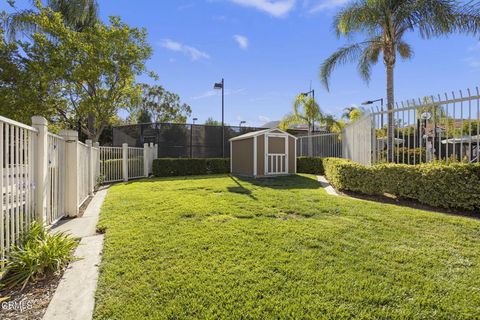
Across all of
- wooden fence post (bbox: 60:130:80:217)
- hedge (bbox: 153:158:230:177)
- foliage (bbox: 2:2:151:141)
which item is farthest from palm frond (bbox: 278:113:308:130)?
wooden fence post (bbox: 60:130:80:217)

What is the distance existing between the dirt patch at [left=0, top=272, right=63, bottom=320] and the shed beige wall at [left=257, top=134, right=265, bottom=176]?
9.30m

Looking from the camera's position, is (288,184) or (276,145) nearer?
(288,184)

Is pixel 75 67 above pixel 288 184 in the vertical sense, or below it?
above

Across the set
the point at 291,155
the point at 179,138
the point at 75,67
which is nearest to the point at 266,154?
the point at 291,155

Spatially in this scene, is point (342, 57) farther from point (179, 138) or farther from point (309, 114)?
point (179, 138)

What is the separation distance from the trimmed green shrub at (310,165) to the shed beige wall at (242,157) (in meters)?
3.35

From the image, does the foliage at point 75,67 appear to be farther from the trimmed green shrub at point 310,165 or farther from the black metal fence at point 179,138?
the trimmed green shrub at point 310,165

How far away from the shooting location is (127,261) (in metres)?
2.75

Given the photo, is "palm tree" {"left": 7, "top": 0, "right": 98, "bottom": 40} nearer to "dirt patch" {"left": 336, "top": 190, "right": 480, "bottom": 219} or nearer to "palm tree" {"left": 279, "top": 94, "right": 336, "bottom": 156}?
"palm tree" {"left": 279, "top": 94, "right": 336, "bottom": 156}

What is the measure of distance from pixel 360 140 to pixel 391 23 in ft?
14.3

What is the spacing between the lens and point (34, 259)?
260 centimetres

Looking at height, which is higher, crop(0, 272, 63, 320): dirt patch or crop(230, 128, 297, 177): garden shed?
crop(230, 128, 297, 177): garden shed

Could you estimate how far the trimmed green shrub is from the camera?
12695mm

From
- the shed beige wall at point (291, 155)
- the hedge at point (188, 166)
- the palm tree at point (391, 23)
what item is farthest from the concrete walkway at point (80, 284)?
the shed beige wall at point (291, 155)
